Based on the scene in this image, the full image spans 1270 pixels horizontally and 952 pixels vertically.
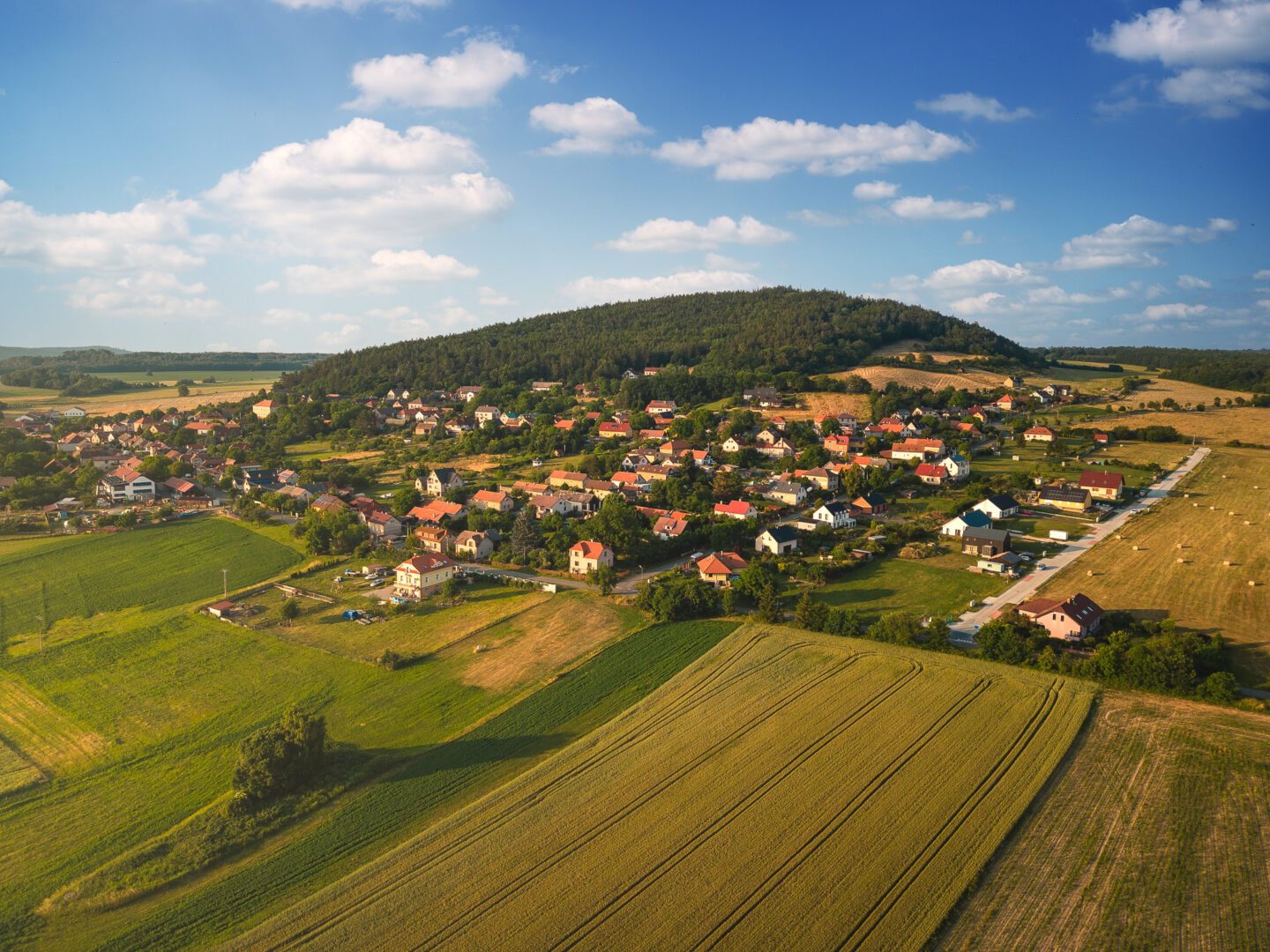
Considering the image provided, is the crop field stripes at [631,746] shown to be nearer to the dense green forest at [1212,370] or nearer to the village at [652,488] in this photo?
the village at [652,488]

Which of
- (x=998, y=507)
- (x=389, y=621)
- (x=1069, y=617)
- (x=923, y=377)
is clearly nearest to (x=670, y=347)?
(x=923, y=377)

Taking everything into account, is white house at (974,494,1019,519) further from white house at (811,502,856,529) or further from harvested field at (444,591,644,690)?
harvested field at (444,591,644,690)

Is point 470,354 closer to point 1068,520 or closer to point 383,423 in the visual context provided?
point 383,423

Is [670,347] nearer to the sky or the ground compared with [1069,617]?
nearer to the sky

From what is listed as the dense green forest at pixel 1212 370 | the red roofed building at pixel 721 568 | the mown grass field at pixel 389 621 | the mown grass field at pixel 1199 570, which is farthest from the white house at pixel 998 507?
the dense green forest at pixel 1212 370

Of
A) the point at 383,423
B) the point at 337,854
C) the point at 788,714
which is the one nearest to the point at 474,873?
the point at 337,854

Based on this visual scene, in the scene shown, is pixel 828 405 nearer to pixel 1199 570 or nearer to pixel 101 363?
pixel 1199 570
